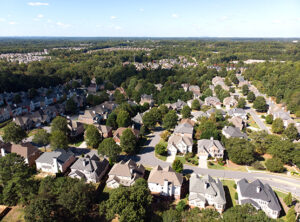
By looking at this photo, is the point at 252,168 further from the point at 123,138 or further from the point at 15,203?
the point at 15,203

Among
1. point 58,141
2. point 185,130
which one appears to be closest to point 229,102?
point 185,130

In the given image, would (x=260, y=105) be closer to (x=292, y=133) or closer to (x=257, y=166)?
(x=292, y=133)

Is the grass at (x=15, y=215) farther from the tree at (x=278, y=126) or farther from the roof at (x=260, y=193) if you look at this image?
the tree at (x=278, y=126)

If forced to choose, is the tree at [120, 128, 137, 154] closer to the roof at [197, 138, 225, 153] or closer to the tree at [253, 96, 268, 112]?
the roof at [197, 138, 225, 153]

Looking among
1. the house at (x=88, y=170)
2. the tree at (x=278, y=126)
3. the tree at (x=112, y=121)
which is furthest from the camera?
the tree at (x=112, y=121)

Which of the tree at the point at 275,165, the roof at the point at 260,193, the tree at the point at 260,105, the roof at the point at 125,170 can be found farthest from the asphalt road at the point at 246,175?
the tree at the point at 260,105

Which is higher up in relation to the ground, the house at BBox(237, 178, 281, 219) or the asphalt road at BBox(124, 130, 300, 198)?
the house at BBox(237, 178, 281, 219)

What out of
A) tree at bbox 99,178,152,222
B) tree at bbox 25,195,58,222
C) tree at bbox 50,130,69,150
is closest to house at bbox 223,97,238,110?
tree at bbox 99,178,152,222

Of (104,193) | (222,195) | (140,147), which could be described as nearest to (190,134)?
(140,147)

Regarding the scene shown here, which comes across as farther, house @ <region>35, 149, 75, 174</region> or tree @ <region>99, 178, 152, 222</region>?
house @ <region>35, 149, 75, 174</region>
